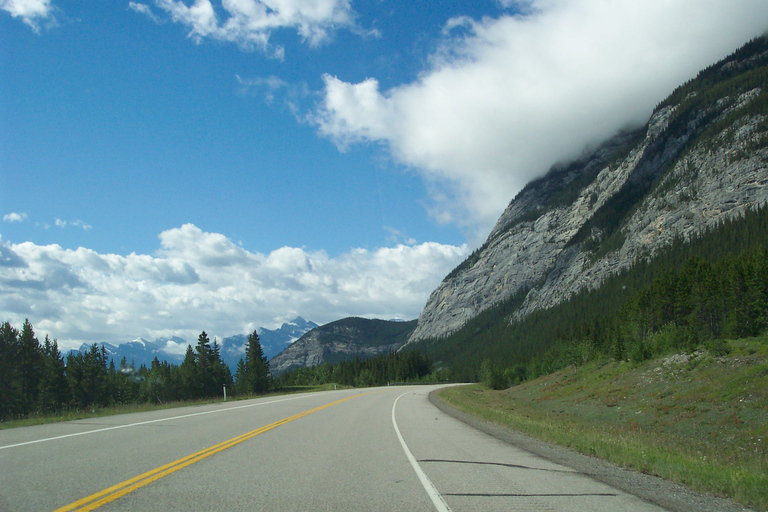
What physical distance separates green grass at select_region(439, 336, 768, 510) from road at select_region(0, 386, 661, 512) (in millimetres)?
2053

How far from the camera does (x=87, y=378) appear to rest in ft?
223

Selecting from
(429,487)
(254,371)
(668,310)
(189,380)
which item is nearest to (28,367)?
(189,380)

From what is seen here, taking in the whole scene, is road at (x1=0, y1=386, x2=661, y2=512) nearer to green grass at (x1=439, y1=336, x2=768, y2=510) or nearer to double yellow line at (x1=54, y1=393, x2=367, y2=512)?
double yellow line at (x1=54, y1=393, x2=367, y2=512)

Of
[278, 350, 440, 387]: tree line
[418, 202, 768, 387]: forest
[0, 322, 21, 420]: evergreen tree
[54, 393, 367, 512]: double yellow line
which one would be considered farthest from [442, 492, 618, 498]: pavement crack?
[278, 350, 440, 387]: tree line

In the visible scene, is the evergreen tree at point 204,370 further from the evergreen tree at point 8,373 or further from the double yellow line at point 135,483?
the double yellow line at point 135,483

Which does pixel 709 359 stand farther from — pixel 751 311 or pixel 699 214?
pixel 699 214

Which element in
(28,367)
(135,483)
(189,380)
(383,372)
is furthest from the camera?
(383,372)

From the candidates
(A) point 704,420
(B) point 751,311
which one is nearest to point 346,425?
(A) point 704,420

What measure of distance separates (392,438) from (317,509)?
7522mm

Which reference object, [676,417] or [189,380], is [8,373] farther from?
[676,417]

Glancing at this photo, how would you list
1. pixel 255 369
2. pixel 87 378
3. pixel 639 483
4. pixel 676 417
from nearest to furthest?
pixel 639 483 < pixel 676 417 < pixel 87 378 < pixel 255 369

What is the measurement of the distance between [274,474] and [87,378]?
75.9 m

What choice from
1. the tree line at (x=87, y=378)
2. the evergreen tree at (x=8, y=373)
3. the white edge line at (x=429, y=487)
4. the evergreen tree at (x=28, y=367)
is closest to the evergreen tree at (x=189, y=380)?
the tree line at (x=87, y=378)

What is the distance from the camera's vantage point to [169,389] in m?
79.9
